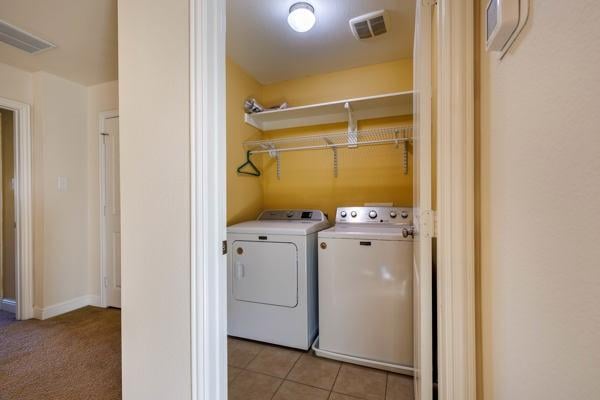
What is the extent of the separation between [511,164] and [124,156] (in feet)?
4.50

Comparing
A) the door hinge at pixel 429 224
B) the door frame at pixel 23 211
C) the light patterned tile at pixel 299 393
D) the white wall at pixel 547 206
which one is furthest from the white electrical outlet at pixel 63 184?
the white wall at pixel 547 206

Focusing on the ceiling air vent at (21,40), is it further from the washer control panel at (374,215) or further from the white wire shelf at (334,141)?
the washer control panel at (374,215)

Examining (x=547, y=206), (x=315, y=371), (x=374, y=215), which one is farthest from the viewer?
(x=374, y=215)

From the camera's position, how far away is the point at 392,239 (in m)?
1.71

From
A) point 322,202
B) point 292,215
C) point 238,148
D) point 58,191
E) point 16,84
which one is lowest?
point 292,215

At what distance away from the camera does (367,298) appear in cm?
177

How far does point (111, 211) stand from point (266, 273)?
200 cm

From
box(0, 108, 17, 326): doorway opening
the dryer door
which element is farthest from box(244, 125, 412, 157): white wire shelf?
box(0, 108, 17, 326): doorway opening

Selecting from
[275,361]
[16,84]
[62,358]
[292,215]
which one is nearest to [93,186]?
[16,84]

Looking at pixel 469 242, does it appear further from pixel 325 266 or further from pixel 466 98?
pixel 325 266

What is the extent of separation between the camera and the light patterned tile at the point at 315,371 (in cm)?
163

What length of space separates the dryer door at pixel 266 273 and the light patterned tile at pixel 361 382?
1.84 feet

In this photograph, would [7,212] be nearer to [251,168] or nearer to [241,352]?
[251,168]

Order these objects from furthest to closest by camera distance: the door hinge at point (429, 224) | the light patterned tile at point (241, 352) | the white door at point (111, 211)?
the white door at point (111, 211), the light patterned tile at point (241, 352), the door hinge at point (429, 224)
